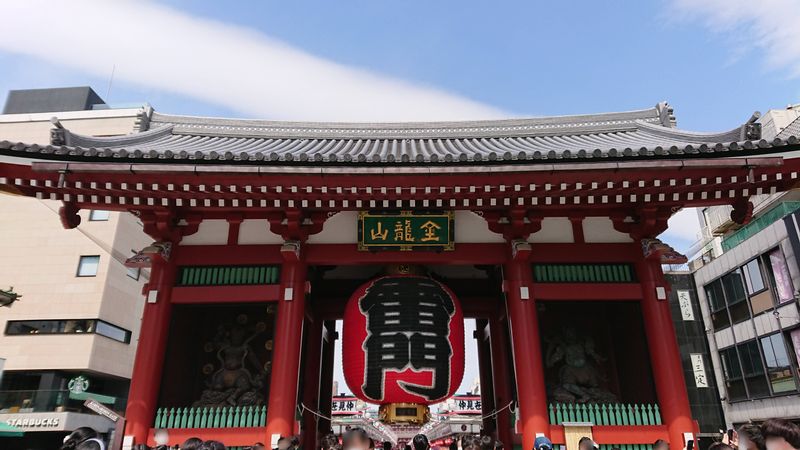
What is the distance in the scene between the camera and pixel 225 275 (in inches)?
365

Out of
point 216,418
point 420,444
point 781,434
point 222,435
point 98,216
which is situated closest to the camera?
point 781,434

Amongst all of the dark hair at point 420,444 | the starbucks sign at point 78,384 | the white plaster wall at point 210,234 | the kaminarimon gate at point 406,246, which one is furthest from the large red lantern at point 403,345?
the starbucks sign at point 78,384

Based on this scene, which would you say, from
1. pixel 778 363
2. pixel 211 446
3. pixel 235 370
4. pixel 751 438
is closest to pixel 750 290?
pixel 778 363

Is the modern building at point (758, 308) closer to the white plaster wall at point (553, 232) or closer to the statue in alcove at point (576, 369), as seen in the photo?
the statue in alcove at point (576, 369)

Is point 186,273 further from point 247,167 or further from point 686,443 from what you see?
point 686,443

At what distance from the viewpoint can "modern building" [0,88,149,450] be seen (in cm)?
2434

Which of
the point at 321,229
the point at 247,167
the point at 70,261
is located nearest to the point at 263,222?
the point at 321,229

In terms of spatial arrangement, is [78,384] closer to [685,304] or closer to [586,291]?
[586,291]

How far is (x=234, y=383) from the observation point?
9500 millimetres

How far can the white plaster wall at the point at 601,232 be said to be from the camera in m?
9.49

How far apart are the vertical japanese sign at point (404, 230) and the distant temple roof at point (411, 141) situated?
125 centimetres

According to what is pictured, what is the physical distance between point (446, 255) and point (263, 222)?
3.63m

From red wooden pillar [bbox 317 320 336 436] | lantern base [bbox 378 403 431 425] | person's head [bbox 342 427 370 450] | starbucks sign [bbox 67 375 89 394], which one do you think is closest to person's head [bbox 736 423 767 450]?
person's head [bbox 342 427 370 450]

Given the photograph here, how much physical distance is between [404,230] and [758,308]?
844 inches
